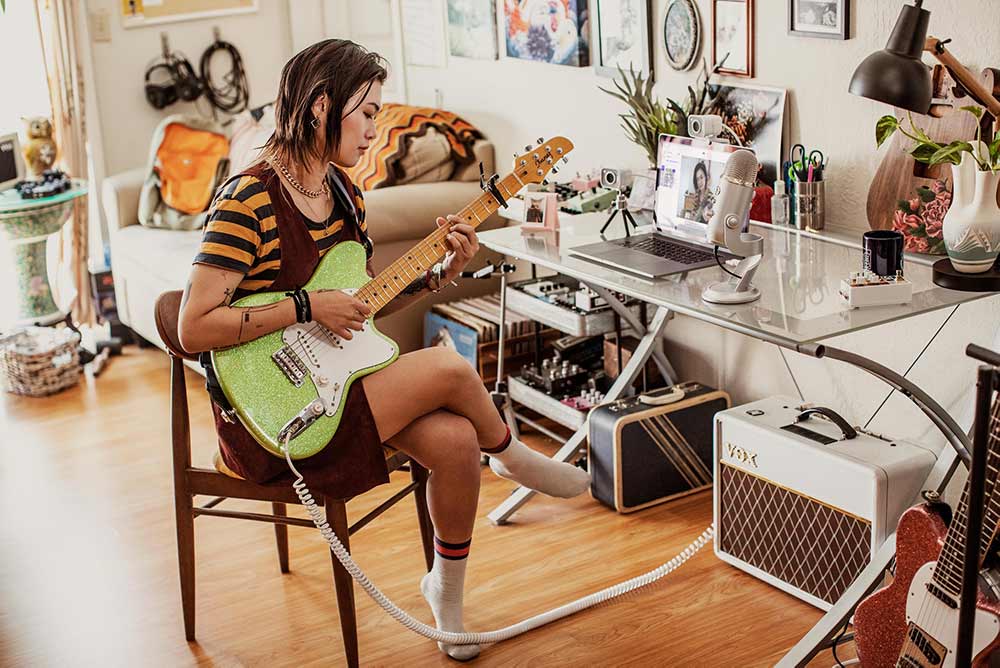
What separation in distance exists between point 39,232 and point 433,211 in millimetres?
1449

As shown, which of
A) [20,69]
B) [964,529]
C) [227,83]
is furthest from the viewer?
[227,83]

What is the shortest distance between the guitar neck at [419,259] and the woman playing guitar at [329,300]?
0.10 ft

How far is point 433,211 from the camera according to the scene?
12.5ft

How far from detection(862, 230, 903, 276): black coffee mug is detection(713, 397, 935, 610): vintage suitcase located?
409 mm

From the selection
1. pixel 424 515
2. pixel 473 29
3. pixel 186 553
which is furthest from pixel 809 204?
pixel 473 29

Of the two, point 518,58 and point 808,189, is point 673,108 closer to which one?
point 808,189

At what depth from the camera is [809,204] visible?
8.96 feet

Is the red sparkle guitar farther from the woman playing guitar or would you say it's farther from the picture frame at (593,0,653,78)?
the picture frame at (593,0,653,78)

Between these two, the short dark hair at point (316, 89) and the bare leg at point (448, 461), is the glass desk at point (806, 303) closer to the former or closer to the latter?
the bare leg at point (448, 461)

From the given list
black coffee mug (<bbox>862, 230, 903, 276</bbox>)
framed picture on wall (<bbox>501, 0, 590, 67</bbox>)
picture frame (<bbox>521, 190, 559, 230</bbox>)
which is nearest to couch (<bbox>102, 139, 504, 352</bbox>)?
framed picture on wall (<bbox>501, 0, 590, 67</bbox>)

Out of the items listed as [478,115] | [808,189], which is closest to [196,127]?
[478,115]

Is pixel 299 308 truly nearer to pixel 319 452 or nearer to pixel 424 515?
pixel 319 452

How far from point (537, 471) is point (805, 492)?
0.56m

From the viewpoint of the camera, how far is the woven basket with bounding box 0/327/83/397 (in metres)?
4.13
